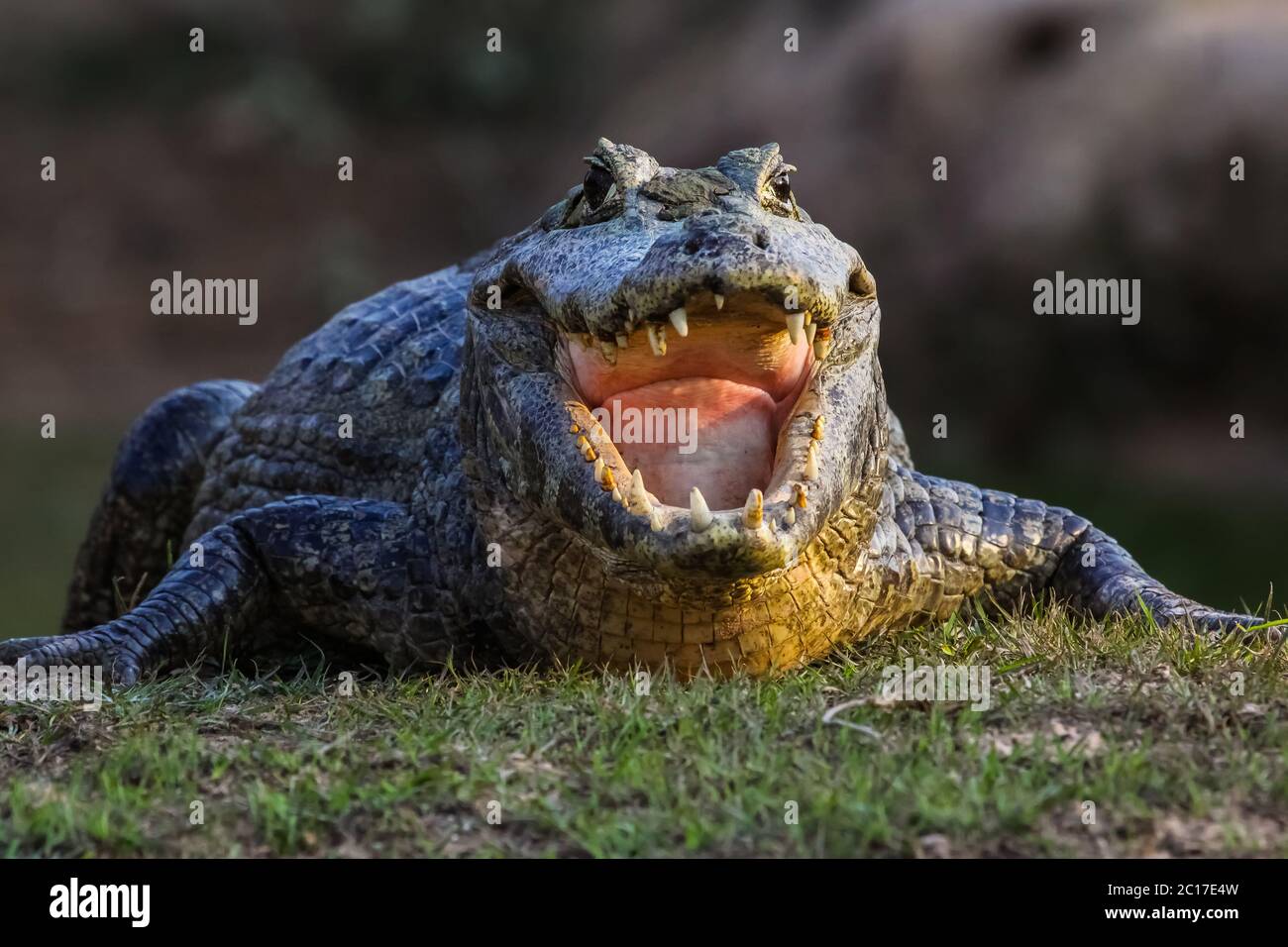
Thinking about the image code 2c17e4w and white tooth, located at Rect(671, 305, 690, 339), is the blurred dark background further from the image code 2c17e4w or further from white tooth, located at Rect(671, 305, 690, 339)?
white tooth, located at Rect(671, 305, 690, 339)

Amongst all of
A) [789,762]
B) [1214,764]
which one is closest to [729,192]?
[789,762]

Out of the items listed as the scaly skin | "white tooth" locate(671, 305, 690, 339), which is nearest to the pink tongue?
the scaly skin

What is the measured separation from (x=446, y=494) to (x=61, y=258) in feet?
64.4

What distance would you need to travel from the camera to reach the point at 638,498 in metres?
3.44

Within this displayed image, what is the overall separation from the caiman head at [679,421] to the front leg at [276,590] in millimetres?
377

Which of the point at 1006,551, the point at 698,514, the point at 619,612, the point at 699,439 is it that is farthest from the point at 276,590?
the point at 1006,551

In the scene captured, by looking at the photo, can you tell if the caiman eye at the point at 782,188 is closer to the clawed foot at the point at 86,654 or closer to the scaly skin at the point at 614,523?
the scaly skin at the point at 614,523

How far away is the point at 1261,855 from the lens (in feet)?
8.43

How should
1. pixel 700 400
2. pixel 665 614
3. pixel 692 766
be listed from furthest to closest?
1. pixel 700 400
2. pixel 665 614
3. pixel 692 766

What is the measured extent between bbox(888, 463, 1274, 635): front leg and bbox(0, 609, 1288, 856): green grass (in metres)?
0.60

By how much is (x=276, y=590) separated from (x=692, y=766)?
1.92m

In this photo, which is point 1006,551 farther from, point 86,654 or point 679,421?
point 86,654
